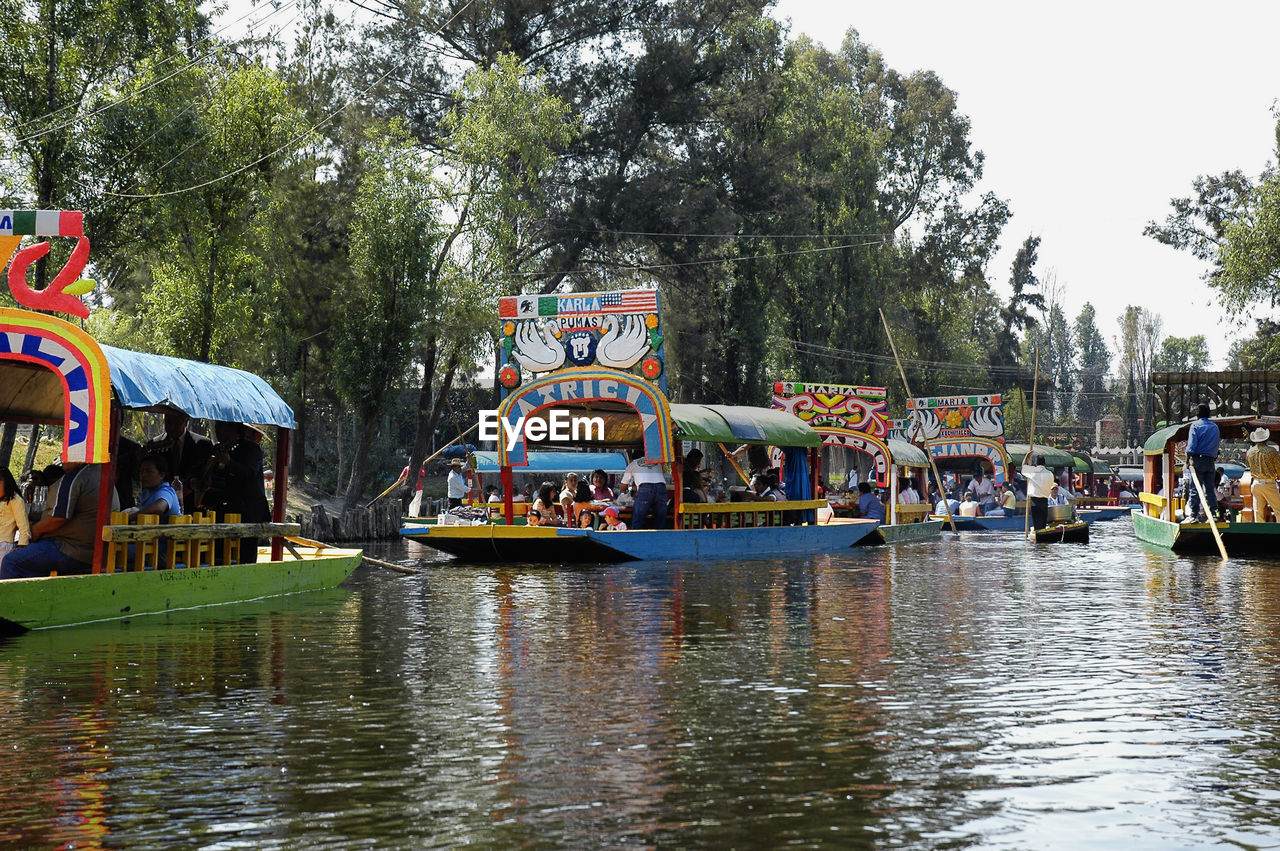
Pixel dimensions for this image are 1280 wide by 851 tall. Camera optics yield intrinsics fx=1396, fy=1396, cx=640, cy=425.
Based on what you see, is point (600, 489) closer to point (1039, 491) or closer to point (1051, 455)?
point (1039, 491)

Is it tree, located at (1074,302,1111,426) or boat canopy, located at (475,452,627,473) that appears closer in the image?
boat canopy, located at (475,452,627,473)

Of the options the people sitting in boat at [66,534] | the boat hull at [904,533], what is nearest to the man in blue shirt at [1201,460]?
the boat hull at [904,533]

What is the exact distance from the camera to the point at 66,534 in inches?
516

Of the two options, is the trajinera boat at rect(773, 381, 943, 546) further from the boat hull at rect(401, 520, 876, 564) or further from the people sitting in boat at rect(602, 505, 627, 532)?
the people sitting in boat at rect(602, 505, 627, 532)

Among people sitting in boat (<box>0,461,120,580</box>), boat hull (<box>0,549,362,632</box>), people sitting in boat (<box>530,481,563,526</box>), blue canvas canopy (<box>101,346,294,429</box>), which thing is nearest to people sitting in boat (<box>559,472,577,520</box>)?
people sitting in boat (<box>530,481,563,526</box>)

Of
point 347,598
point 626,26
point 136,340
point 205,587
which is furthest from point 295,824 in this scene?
point 626,26

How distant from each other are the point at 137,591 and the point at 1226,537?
1800 cm

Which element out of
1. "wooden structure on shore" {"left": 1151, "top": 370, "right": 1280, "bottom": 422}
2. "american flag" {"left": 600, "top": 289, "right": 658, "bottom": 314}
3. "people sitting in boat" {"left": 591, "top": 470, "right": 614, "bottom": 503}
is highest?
"american flag" {"left": 600, "top": 289, "right": 658, "bottom": 314}

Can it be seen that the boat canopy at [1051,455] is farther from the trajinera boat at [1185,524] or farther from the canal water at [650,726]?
the canal water at [650,726]

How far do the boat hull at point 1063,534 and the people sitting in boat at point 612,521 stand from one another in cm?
1099

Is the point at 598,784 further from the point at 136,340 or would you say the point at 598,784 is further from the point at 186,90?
the point at 136,340

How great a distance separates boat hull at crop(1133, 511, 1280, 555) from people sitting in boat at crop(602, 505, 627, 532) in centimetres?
985

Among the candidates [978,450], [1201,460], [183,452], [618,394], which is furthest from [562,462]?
[183,452]

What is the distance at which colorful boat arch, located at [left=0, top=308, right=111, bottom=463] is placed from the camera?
12203mm
